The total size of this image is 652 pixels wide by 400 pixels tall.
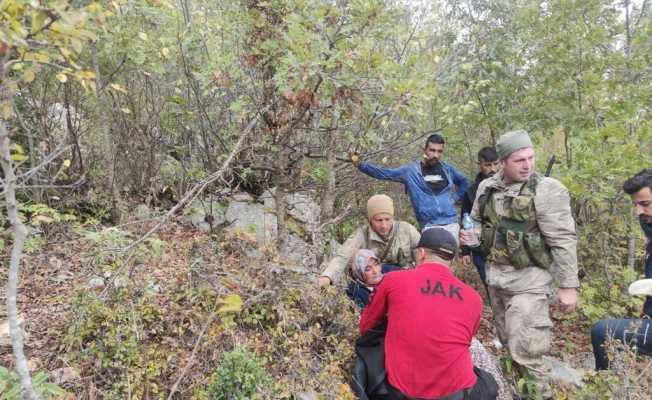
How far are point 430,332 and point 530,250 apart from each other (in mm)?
1339

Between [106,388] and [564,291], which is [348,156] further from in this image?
[106,388]

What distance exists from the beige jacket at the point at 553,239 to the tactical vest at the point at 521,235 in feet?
0.13

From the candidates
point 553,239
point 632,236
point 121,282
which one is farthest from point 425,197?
point 121,282

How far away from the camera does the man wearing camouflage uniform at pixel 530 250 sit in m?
3.17

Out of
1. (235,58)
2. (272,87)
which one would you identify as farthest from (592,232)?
(235,58)

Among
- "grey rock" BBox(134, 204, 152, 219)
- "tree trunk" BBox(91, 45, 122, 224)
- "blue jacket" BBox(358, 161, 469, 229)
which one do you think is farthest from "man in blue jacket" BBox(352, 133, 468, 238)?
"tree trunk" BBox(91, 45, 122, 224)

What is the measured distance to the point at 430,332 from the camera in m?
2.47

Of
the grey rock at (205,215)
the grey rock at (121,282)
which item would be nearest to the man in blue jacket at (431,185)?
the grey rock at (205,215)

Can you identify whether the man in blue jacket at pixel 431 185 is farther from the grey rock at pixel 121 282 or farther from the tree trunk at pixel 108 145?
the tree trunk at pixel 108 145

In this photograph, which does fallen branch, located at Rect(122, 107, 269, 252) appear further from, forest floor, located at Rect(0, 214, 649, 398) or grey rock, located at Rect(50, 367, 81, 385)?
grey rock, located at Rect(50, 367, 81, 385)

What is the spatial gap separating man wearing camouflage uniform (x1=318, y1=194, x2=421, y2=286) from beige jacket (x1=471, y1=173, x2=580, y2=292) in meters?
0.91

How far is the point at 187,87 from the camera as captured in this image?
4.59 meters

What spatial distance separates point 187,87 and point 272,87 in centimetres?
149

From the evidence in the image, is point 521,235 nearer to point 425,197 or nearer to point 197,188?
point 425,197
